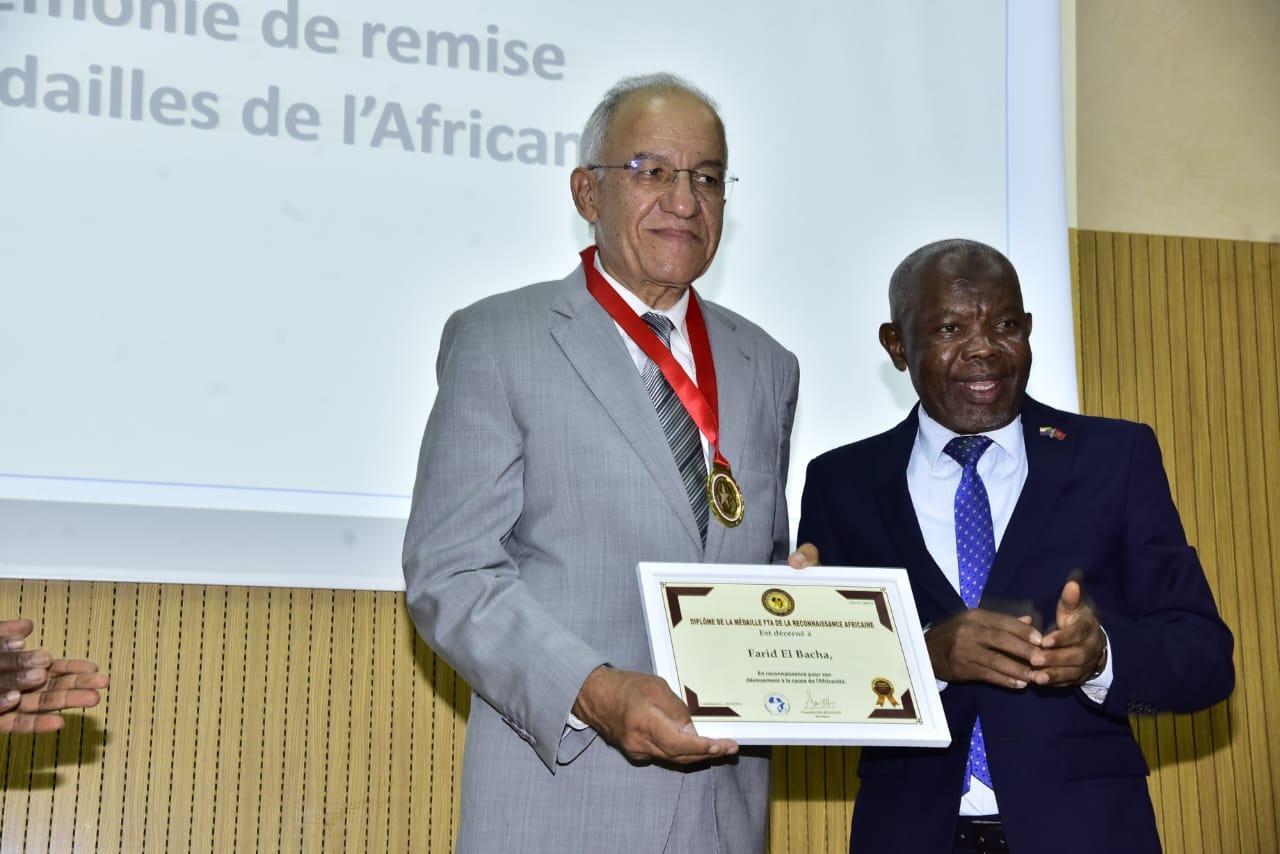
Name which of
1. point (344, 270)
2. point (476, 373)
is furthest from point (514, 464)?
point (344, 270)

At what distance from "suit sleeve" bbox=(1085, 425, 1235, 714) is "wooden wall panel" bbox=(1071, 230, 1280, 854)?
101 inches

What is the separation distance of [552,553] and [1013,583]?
0.76m

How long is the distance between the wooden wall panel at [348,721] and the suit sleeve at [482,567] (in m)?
A: 1.91

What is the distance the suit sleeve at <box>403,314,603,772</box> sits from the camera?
5.97ft

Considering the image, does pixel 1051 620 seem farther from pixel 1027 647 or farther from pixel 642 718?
pixel 642 718

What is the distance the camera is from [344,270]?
3410mm

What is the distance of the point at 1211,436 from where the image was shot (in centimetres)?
473

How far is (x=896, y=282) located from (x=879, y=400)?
1294mm

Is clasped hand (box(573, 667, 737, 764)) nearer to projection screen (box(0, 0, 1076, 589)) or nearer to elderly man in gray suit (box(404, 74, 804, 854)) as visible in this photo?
elderly man in gray suit (box(404, 74, 804, 854))

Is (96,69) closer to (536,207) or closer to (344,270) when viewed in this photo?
(344,270)

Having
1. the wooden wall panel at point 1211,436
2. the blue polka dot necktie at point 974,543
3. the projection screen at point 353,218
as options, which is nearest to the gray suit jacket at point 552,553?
the blue polka dot necktie at point 974,543

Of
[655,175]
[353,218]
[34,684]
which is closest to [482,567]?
[655,175]

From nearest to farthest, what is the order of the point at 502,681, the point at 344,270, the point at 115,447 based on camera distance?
Answer: the point at 502,681 → the point at 115,447 → the point at 344,270

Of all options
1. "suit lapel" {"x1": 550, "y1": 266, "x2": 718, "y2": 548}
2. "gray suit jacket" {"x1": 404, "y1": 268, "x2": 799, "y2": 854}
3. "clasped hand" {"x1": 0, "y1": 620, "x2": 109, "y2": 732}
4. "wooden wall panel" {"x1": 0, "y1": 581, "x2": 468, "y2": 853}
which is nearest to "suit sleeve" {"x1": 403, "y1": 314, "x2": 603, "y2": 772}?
"gray suit jacket" {"x1": 404, "y1": 268, "x2": 799, "y2": 854}
